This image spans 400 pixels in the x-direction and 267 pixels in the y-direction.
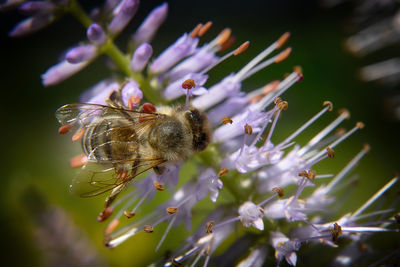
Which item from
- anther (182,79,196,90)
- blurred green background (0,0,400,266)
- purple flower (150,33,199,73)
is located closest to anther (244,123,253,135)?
anther (182,79,196,90)

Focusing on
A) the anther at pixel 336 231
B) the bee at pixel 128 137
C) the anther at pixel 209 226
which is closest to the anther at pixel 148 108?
the bee at pixel 128 137

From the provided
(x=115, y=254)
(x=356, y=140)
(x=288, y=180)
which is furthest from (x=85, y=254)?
(x=356, y=140)

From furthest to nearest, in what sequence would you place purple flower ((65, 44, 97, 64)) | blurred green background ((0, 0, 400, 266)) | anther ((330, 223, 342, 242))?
1. blurred green background ((0, 0, 400, 266))
2. purple flower ((65, 44, 97, 64))
3. anther ((330, 223, 342, 242))

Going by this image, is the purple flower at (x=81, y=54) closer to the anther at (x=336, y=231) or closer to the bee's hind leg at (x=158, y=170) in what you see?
the bee's hind leg at (x=158, y=170)

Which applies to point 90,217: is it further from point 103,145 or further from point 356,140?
point 356,140

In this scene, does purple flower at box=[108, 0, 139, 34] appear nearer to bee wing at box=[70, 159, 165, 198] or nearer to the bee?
the bee

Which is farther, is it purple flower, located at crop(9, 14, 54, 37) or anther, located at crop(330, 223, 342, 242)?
purple flower, located at crop(9, 14, 54, 37)
